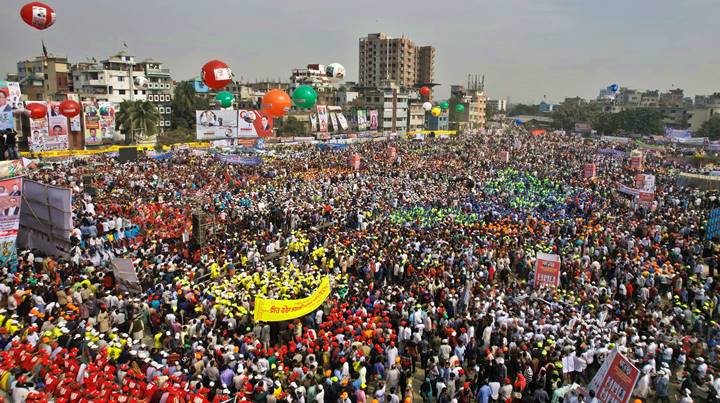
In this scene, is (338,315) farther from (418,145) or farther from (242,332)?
Answer: (418,145)

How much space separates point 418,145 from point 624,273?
30.7 m

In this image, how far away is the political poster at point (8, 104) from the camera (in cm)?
2872

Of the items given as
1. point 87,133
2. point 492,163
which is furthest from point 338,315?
point 87,133

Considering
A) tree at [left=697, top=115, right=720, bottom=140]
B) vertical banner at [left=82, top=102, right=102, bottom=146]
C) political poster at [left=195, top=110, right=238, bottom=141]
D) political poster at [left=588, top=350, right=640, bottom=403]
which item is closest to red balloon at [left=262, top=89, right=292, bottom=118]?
political poster at [left=195, top=110, right=238, bottom=141]

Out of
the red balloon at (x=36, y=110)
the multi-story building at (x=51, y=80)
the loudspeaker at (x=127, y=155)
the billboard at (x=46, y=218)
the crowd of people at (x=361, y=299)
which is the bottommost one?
the crowd of people at (x=361, y=299)

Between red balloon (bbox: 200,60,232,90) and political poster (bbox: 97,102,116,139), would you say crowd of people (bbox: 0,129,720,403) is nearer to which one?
red balloon (bbox: 200,60,232,90)

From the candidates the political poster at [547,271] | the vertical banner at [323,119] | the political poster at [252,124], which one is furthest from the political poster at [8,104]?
the political poster at [547,271]

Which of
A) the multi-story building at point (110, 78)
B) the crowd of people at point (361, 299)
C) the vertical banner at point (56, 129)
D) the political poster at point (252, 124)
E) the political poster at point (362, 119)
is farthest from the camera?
the political poster at point (362, 119)

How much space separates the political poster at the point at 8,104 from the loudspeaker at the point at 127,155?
769 cm

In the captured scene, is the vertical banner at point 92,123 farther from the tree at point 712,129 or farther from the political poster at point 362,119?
the tree at point 712,129

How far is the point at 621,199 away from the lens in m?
21.3

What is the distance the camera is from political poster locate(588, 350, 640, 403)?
662 cm

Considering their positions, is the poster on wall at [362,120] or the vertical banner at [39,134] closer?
the vertical banner at [39,134]

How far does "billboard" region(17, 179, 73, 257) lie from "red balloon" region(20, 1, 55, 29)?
8468 millimetres
